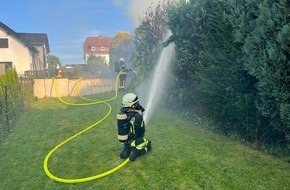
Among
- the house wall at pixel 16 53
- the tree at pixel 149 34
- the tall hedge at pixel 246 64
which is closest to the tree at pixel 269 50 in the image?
the tall hedge at pixel 246 64

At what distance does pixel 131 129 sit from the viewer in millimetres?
6660

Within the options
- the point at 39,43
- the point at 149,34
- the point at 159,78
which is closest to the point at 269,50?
the point at 159,78

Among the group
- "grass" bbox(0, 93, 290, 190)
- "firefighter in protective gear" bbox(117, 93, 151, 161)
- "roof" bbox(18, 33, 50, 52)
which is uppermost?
"roof" bbox(18, 33, 50, 52)

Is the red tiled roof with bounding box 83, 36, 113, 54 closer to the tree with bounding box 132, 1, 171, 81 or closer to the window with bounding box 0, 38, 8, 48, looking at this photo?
the window with bounding box 0, 38, 8, 48

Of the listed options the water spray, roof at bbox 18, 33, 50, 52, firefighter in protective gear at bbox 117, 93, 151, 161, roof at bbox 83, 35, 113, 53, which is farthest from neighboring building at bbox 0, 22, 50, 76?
roof at bbox 83, 35, 113, 53

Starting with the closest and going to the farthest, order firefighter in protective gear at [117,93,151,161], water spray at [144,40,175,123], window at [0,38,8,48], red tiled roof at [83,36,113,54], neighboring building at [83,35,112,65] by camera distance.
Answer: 1. firefighter in protective gear at [117,93,151,161]
2. water spray at [144,40,175,123]
3. window at [0,38,8,48]
4. neighboring building at [83,35,112,65]
5. red tiled roof at [83,36,113,54]

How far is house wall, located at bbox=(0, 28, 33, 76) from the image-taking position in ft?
105

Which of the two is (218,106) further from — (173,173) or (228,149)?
(173,173)

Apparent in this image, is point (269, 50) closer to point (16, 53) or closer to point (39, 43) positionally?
point (16, 53)

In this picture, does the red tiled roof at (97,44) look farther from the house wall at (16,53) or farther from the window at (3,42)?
the window at (3,42)

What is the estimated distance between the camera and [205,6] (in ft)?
29.0

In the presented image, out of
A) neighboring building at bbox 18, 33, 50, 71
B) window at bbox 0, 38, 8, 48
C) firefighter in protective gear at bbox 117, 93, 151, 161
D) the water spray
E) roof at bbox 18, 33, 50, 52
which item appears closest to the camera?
firefighter in protective gear at bbox 117, 93, 151, 161

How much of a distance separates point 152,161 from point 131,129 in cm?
88

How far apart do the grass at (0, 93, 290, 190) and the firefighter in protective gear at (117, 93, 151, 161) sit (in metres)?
0.26
